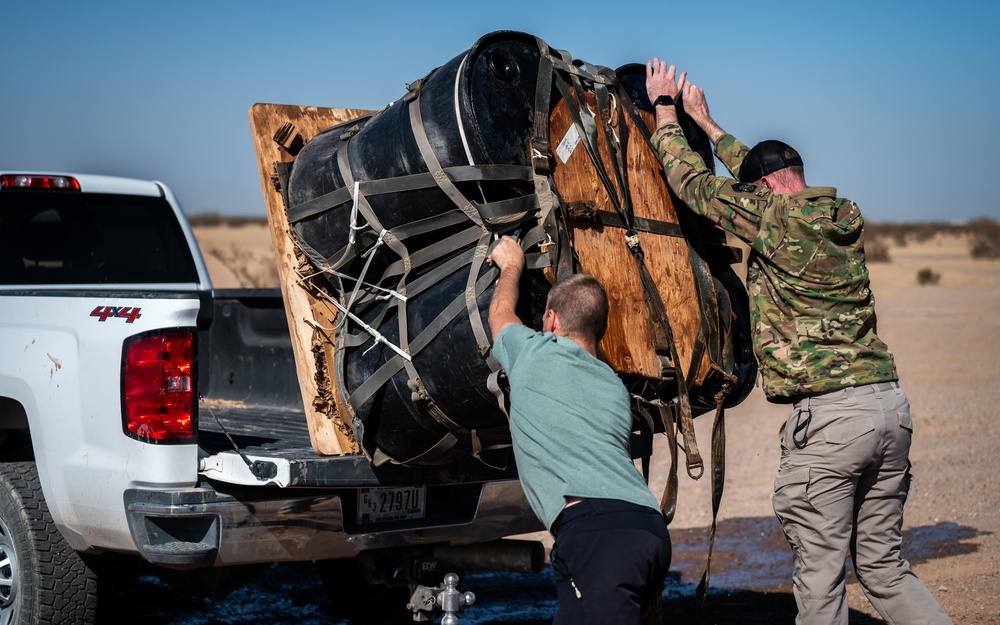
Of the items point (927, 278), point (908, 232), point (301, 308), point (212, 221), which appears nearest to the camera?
point (301, 308)

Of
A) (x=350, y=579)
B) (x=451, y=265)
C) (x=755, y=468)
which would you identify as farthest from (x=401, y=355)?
(x=755, y=468)

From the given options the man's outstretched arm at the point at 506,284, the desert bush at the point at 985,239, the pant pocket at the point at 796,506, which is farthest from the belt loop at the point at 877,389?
the desert bush at the point at 985,239

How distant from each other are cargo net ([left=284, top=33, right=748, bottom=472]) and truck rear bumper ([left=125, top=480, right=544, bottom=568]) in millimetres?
326

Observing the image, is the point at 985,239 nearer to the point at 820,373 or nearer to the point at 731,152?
the point at 731,152

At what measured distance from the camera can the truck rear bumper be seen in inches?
151

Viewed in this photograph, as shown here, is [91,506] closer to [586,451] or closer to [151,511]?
[151,511]

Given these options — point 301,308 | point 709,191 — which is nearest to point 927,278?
point 709,191

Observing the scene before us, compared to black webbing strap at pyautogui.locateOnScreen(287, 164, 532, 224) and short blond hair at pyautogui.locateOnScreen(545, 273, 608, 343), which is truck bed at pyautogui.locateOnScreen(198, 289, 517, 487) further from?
short blond hair at pyautogui.locateOnScreen(545, 273, 608, 343)

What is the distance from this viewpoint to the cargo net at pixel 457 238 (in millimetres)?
3576

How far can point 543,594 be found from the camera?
6172mm

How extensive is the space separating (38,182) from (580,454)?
4.23 metres

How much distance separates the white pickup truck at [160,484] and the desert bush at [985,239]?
4218 centimetres

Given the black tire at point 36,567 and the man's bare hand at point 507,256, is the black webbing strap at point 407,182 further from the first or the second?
the black tire at point 36,567

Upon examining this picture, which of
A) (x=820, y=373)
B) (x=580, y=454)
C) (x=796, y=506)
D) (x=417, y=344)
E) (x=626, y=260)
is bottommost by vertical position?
(x=796, y=506)
